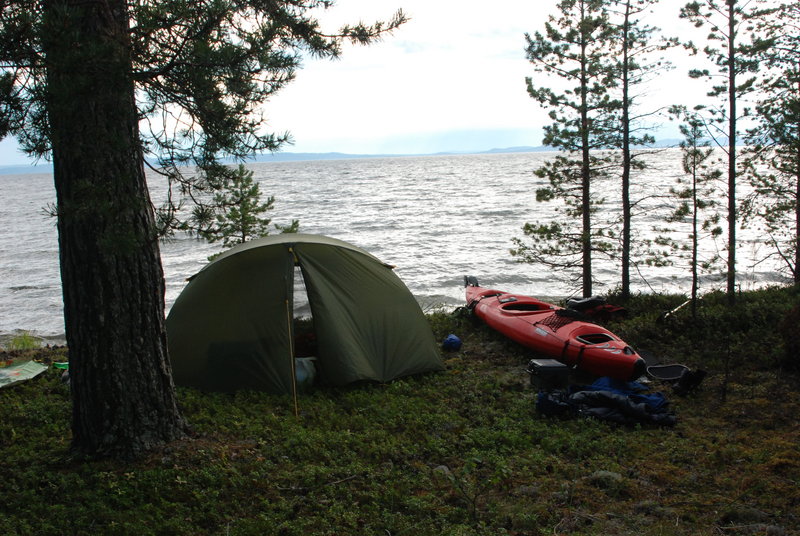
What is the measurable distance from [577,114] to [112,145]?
12984 millimetres

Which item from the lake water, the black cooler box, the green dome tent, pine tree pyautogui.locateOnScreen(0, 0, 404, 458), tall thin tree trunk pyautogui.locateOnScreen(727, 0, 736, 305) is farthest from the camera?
the lake water

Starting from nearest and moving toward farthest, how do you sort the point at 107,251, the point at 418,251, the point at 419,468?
the point at 107,251 < the point at 419,468 < the point at 418,251

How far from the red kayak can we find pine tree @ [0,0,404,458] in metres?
5.83

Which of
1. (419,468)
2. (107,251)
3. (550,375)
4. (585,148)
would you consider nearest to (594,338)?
(550,375)

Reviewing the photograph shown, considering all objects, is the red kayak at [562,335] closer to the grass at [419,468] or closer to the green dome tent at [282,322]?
the grass at [419,468]

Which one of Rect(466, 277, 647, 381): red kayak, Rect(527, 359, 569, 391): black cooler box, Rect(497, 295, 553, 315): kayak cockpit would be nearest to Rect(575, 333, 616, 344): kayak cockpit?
Rect(466, 277, 647, 381): red kayak

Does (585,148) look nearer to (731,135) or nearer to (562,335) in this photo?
(731,135)

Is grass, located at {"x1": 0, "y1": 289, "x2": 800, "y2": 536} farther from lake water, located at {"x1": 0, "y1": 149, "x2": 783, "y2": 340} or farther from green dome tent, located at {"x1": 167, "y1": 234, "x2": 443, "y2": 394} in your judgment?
lake water, located at {"x1": 0, "y1": 149, "x2": 783, "y2": 340}

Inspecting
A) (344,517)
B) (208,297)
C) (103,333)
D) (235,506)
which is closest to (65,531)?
(235,506)

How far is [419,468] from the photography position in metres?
5.82

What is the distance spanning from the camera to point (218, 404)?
7254mm

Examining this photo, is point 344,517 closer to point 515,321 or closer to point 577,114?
point 515,321

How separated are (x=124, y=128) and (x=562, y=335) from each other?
7.28 metres

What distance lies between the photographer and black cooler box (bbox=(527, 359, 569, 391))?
8.38 metres
